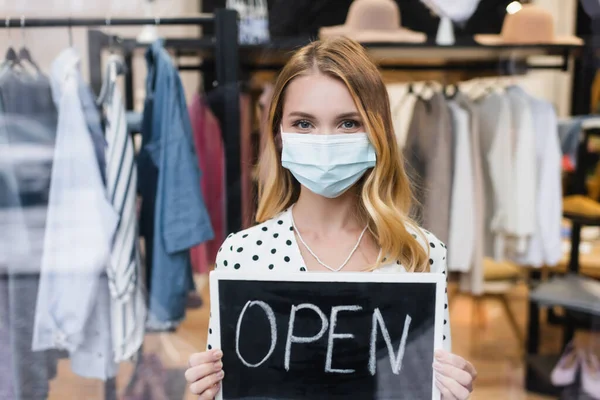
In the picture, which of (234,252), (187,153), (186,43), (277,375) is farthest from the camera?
(186,43)

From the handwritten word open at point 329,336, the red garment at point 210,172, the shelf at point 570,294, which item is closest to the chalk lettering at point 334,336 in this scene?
the handwritten word open at point 329,336

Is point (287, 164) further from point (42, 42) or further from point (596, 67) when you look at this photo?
point (596, 67)

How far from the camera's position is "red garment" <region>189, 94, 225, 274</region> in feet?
6.17

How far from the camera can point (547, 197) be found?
2125 millimetres

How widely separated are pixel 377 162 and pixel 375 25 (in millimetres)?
1104

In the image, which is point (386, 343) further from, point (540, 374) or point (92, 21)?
point (540, 374)

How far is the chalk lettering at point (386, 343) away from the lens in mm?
943

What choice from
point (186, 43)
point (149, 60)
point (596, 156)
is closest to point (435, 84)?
point (596, 156)

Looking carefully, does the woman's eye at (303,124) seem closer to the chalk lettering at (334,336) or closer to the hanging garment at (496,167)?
the chalk lettering at (334,336)

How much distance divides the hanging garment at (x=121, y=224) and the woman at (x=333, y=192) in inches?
24.0

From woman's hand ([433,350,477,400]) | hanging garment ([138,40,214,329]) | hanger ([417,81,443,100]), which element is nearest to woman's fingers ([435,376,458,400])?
woman's hand ([433,350,477,400])

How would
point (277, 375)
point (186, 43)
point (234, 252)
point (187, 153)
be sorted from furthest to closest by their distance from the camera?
point (186, 43) < point (187, 153) < point (234, 252) < point (277, 375)

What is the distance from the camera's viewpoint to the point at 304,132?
3.33ft

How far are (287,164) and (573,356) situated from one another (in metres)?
1.98
